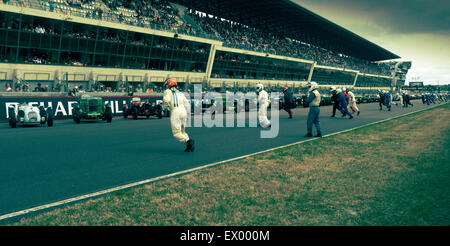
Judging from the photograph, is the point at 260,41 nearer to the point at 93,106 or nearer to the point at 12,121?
the point at 93,106

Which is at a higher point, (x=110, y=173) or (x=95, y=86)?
(x=95, y=86)

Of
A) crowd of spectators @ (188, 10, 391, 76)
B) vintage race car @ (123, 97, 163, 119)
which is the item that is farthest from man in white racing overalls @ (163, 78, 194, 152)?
crowd of spectators @ (188, 10, 391, 76)

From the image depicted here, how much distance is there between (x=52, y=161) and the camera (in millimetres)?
7176

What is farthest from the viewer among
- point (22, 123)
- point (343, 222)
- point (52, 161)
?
point (22, 123)

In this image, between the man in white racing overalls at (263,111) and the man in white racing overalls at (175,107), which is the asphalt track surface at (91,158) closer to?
the man in white racing overalls at (175,107)

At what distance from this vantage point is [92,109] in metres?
17.4

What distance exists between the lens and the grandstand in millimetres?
32156

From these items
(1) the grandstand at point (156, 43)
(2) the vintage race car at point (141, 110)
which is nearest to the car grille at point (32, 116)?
(2) the vintage race car at point (141, 110)

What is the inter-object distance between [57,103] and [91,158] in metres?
12.6

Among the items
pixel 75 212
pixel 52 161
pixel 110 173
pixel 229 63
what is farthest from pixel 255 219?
pixel 229 63

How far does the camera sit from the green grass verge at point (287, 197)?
12.6 feet
